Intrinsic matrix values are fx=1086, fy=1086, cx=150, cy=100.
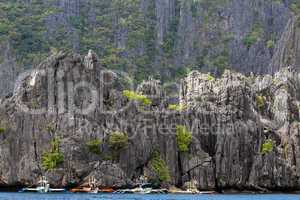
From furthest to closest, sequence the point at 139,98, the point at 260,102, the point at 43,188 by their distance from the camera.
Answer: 1. the point at 260,102
2. the point at 139,98
3. the point at 43,188

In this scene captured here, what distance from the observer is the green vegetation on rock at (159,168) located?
154m

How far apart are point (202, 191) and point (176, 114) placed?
1253 centimetres

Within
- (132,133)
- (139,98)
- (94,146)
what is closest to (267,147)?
(139,98)

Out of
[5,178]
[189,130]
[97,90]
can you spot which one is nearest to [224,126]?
[189,130]

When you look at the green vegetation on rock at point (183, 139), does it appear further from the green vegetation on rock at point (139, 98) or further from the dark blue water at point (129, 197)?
the dark blue water at point (129, 197)

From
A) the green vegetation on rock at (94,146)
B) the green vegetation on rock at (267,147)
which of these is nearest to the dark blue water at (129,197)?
the green vegetation on rock at (94,146)

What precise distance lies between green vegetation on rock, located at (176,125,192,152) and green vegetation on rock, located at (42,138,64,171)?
1984 centimetres

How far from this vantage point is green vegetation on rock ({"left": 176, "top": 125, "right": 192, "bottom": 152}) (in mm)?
158500

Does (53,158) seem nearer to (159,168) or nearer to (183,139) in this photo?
(159,168)

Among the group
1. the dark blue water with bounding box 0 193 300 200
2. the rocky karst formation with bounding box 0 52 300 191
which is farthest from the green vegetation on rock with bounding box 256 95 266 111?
the dark blue water with bounding box 0 193 300 200

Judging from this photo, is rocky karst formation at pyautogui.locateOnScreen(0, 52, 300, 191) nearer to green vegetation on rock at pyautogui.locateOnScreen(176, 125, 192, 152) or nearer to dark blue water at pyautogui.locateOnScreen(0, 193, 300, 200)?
green vegetation on rock at pyautogui.locateOnScreen(176, 125, 192, 152)

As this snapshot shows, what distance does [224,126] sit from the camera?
531ft

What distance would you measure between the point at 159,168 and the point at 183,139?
7.37m

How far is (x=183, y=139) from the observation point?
159000 mm
